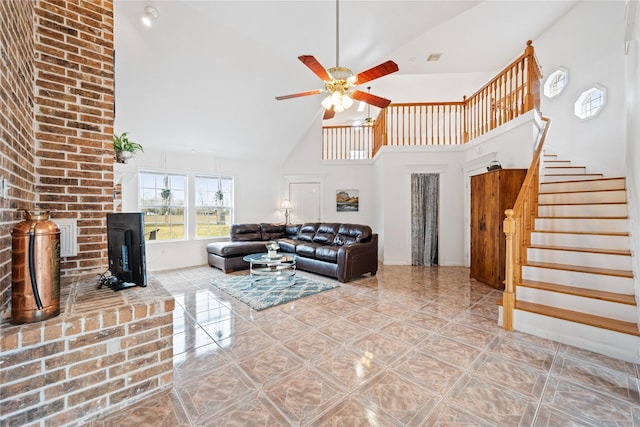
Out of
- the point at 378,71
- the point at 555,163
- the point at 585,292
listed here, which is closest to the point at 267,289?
the point at 378,71

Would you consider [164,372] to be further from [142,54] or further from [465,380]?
[142,54]

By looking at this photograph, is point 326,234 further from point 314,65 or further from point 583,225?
point 583,225

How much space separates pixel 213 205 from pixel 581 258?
6.58 m

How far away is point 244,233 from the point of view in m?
6.22

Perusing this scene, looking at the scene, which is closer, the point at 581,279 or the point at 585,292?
the point at 585,292

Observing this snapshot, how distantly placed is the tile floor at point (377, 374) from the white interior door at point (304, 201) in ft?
14.0

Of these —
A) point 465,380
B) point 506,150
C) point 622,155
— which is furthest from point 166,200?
point 622,155

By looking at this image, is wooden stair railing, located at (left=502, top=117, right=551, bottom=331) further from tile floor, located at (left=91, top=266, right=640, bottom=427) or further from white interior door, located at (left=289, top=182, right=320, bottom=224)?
white interior door, located at (left=289, top=182, right=320, bottom=224)

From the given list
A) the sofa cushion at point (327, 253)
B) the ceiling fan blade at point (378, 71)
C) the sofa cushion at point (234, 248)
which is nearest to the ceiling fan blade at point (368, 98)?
the ceiling fan blade at point (378, 71)

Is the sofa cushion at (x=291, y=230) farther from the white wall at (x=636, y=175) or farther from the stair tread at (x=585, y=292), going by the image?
the white wall at (x=636, y=175)

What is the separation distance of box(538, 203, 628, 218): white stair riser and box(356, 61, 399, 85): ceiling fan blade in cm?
300

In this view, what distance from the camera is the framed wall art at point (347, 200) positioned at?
23.6ft

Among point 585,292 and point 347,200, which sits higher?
point 347,200

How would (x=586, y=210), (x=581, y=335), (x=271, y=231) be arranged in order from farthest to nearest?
(x=271, y=231) → (x=586, y=210) → (x=581, y=335)
